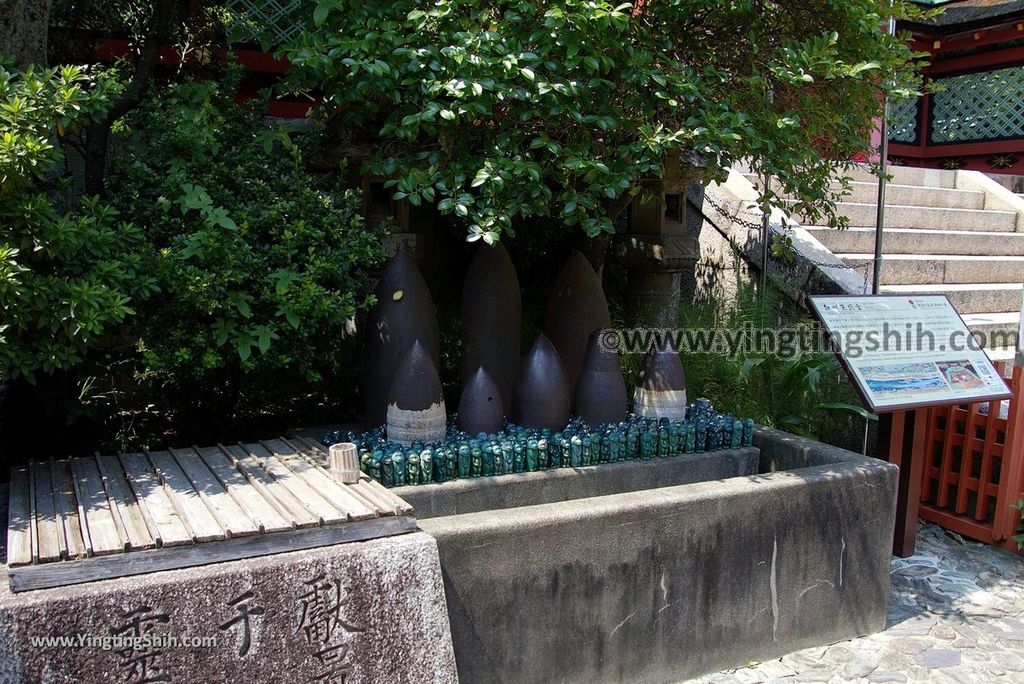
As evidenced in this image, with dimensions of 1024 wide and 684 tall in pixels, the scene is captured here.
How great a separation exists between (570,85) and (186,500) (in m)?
2.21

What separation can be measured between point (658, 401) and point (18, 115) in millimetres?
3129

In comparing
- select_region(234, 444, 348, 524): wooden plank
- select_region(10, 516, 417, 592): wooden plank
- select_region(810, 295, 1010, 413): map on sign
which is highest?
select_region(810, 295, 1010, 413): map on sign

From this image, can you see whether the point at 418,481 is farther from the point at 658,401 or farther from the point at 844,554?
the point at 844,554

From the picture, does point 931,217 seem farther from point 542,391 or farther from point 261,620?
point 261,620

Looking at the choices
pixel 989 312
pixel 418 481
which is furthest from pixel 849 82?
pixel 989 312

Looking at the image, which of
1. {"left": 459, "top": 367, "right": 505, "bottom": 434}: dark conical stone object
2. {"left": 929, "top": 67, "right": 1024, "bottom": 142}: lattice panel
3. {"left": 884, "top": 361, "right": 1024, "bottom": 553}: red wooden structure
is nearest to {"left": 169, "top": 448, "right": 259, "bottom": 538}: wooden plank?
{"left": 459, "top": 367, "right": 505, "bottom": 434}: dark conical stone object

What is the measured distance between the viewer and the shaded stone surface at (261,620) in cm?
239

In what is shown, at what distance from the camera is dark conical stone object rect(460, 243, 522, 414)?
4707 mm

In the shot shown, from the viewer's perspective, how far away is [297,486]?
10.8 feet

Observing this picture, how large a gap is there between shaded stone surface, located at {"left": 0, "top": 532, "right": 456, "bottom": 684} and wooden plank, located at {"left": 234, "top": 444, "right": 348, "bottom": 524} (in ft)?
0.49

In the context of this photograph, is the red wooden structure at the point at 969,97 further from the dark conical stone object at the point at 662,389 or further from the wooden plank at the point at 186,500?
the wooden plank at the point at 186,500

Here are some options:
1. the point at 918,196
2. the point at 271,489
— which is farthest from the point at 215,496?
the point at 918,196

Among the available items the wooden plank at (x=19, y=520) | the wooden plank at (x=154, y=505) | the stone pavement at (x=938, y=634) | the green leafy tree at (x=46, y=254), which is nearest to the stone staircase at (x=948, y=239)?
the stone pavement at (x=938, y=634)

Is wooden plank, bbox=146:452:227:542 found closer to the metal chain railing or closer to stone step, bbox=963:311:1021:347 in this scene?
the metal chain railing
